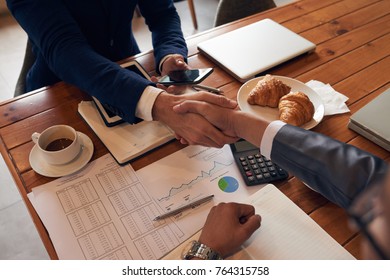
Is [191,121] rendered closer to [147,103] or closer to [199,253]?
[147,103]

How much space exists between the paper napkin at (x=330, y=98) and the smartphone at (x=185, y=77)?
315mm

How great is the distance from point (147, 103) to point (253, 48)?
1.53 ft

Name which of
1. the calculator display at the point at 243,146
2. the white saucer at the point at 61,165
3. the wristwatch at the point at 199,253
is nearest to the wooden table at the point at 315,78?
the white saucer at the point at 61,165

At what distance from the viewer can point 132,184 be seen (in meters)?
0.75

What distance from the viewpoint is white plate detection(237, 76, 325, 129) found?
2.90 ft

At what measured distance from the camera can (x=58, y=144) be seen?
2.60 feet

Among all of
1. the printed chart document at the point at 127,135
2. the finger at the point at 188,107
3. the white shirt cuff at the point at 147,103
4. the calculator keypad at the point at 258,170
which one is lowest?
the calculator keypad at the point at 258,170

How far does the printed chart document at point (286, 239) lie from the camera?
0.61 meters

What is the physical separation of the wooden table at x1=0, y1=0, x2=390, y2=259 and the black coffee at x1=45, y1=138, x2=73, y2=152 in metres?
0.07

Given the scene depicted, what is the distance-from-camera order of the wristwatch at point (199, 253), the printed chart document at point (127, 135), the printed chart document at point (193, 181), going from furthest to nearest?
the printed chart document at point (127, 135) → the printed chart document at point (193, 181) → the wristwatch at point (199, 253)

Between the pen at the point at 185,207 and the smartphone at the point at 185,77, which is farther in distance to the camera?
the smartphone at the point at 185,77

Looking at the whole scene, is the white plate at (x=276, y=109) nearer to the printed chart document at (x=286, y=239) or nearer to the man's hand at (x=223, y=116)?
the man's hand at (x=223, y=116)
